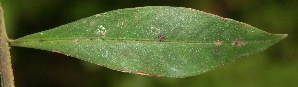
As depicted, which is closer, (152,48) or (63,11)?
(152,48)

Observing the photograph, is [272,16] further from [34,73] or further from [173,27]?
[173,27]

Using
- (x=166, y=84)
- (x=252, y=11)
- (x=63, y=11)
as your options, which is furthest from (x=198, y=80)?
(x=63, y=11)

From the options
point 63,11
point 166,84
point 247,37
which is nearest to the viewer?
point 247,37

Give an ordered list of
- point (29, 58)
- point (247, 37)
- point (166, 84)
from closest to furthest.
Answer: point (247, 37) → point (166, 84) → point (29, 58)

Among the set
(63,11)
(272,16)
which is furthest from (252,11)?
(63,11)

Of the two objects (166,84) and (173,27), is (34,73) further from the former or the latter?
(173,27)

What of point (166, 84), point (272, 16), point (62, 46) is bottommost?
point (62, 46)

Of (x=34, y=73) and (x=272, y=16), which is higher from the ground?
(x=272, y=16)
